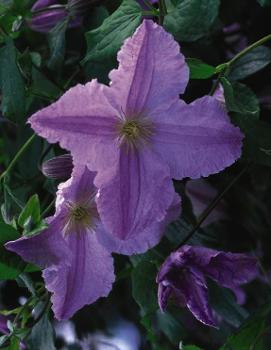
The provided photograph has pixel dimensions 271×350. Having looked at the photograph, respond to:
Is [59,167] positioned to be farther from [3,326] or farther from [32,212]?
[3,326]

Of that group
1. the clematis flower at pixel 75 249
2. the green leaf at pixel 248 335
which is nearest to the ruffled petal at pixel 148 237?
the clematis flower at pixel 75 249

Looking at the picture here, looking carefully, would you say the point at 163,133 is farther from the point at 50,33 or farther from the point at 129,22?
the point at 50,33

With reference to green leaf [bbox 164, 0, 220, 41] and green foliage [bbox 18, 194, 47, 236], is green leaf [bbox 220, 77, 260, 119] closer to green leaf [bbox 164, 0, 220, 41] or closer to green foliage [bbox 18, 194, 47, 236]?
green leaf [bbox 164, 0, 220, 41]

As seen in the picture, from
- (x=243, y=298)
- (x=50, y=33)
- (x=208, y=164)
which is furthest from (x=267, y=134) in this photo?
(x=243, y=298)

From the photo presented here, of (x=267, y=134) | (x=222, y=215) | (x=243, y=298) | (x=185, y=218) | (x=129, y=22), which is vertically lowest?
(x=243, y=298)

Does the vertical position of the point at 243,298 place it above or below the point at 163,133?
below

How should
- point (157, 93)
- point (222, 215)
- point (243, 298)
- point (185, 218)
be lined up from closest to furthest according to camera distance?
point (157, 93), point (185, 218), point (222, 215), point (243, 298)

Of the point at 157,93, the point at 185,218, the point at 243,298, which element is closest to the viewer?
the point at 157,93

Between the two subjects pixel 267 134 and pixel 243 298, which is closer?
pixel 267 134

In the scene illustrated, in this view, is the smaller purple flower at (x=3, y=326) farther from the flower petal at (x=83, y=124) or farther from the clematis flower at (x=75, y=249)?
the flower petal at (x=83, y=124)
